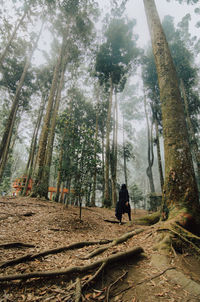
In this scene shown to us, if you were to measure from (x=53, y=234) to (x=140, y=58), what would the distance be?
18412 mm

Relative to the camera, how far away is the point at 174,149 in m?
3.33

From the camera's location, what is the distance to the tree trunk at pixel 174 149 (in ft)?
9.55

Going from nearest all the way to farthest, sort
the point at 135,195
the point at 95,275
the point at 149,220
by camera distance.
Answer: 1. the point at 95,275
2. the point at 149,220
3. the point at 135,195

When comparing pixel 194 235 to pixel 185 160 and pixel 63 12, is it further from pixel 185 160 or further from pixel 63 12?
pixel 63 12

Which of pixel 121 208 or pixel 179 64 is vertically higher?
pixel 179 64

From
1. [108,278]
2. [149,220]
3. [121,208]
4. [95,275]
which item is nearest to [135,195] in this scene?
[149,220]

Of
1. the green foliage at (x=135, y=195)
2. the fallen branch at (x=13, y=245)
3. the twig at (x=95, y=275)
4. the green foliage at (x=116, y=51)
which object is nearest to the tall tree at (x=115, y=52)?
the green foliage at (x=116, y=51)

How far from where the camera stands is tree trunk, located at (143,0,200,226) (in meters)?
2.91

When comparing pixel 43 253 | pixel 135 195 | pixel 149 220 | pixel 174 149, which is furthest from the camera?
pixel 135 195

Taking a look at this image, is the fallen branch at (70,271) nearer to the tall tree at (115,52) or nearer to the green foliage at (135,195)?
the tall tree at (115,52)

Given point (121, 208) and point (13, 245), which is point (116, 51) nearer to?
point (121, 208)

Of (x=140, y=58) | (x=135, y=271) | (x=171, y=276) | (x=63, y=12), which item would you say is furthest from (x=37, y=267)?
(x=140, y=58)

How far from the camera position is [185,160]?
317 centimetres

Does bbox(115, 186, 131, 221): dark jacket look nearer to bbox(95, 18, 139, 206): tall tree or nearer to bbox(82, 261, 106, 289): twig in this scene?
bbox(82, 261, 106, 289): twig
